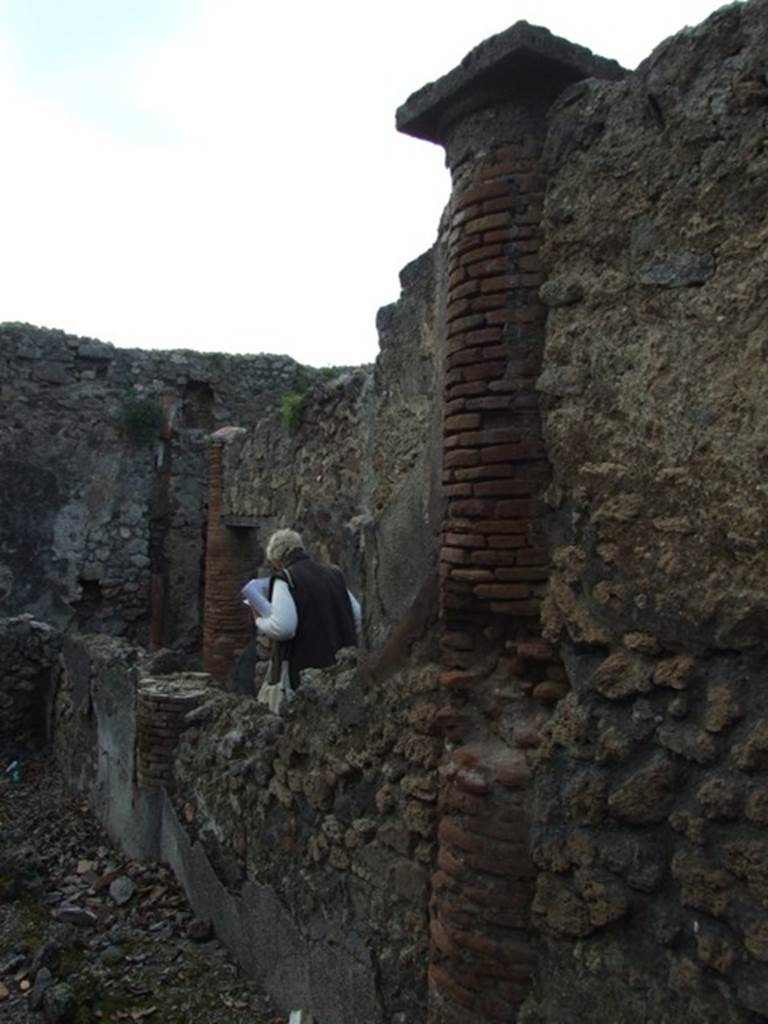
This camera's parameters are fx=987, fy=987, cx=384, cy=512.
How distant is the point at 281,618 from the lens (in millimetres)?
4777

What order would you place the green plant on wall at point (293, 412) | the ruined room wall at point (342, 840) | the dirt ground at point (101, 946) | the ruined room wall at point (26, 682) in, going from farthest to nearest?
the ruined room wall at point (26, 682), the green plant on wall at point (293, 412), the dirt ground at point (101, 946), the ruined room wall at point (342, 840)

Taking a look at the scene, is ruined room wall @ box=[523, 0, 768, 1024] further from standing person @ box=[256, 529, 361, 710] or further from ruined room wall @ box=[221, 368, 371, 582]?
ruined room wall @ box=[221, 368, 371, 582]

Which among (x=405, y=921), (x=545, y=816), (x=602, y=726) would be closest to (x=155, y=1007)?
(x=405, y=921)

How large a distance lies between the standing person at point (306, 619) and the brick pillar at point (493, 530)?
2.05 meters

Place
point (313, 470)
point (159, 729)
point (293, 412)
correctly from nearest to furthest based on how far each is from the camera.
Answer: point (159, 729) < point (313, 470) < point (293, 412)

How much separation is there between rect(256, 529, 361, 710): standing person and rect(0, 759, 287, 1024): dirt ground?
1223 millimetres

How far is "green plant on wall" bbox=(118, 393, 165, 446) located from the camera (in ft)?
38.0

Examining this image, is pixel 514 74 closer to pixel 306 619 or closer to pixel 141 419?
pixel 306 619

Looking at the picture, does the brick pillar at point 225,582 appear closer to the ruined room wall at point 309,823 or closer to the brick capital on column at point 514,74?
the ruined room wall at point 309,823

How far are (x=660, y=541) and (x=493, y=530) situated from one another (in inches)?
20.0

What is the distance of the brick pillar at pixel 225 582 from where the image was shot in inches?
378

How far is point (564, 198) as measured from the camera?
2.60 meters

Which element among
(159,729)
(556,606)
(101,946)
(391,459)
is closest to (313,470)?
(159,729)

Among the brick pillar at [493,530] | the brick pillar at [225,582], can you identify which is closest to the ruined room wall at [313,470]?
the brick pillar at [225,582]
